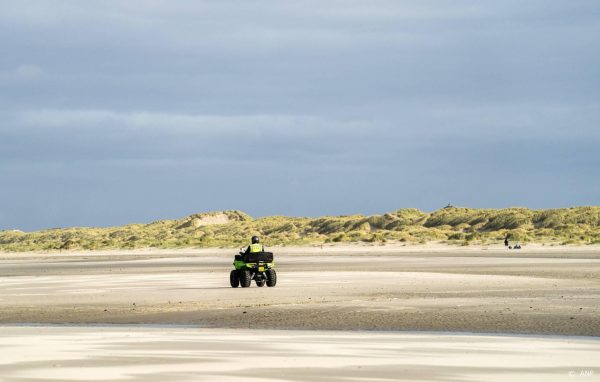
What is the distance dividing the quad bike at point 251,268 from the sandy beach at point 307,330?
528mm

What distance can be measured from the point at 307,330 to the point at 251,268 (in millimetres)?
15881

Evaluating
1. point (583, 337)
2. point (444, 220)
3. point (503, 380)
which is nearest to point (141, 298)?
point (583, 337)

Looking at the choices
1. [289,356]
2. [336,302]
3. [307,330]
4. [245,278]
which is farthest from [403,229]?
[289,356]

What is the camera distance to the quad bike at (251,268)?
3684 cm

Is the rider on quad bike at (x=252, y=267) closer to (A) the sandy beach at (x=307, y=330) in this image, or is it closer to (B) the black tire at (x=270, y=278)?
(B) the black tire at (x=270, y=278)

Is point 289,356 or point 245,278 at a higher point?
point 245,278

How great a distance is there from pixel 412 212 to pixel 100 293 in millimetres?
158384

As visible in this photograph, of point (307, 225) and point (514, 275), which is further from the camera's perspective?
point (307, 225)

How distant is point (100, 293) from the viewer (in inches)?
1378

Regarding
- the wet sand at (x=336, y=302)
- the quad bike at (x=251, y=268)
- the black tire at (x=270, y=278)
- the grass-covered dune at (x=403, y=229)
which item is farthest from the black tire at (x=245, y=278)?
the grass-covered dune at (x=403, y=229)

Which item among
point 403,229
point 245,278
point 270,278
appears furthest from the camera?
point 403,229

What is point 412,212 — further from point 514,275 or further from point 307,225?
point 514,275

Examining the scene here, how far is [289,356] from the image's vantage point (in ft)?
53.6

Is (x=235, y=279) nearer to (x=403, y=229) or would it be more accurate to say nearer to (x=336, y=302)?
(x=336, y=302)
